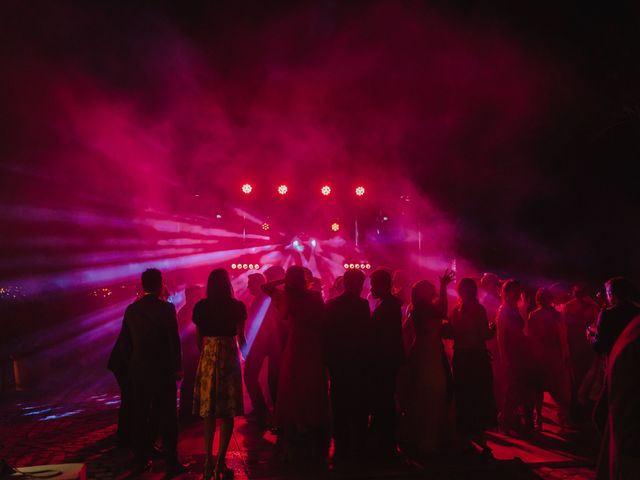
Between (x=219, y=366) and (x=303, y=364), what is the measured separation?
1070 millimetres

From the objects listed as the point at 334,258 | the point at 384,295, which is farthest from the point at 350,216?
the point at 384,295

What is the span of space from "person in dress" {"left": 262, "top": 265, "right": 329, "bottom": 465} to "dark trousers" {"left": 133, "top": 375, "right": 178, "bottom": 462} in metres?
1.14

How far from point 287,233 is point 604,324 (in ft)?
43.0

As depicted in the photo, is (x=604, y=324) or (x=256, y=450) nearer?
(x=604, y=324)

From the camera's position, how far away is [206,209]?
16.7 m

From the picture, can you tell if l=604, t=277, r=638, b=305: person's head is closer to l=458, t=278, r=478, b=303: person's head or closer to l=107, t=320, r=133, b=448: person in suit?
l=458, t=278, r=478, b=303: person's head

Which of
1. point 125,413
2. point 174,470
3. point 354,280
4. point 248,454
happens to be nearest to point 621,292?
point 354,280

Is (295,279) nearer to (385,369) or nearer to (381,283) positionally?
(381,283)

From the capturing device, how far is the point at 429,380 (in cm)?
569

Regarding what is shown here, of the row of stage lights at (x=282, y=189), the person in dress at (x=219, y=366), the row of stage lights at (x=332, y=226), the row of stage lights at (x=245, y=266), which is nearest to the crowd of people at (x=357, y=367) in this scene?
the person in dress at (x=219, y=366)

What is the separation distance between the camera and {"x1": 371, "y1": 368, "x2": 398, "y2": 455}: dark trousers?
5.51 m

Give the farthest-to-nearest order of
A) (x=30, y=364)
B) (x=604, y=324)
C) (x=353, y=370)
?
(x=30, y=364), (x=353, y=370), (x=604, y=324)

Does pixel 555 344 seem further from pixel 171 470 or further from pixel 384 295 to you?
pixel 171 470

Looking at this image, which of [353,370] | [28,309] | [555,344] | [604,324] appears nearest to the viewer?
[604,324]
